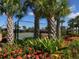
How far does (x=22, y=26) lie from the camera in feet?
85.6

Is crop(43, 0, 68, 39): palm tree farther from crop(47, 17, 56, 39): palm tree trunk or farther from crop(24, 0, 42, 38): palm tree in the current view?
crop(24, 0, 42, 38): palm tree

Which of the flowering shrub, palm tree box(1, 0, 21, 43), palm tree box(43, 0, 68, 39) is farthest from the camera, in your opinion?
palm tree box(1, 0, 21, 43)

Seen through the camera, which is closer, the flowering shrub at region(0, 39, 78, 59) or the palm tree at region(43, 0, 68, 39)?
the flowering shrub at region(0, 39, 78, 59)

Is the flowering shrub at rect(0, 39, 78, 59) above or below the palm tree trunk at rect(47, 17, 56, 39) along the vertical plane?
below

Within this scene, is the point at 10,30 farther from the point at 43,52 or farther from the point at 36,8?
the point at 43,52

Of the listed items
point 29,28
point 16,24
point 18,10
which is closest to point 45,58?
point 18,10

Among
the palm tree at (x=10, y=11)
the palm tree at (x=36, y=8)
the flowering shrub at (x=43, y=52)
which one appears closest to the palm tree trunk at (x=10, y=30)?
the palm tree at (x=10, y=11)

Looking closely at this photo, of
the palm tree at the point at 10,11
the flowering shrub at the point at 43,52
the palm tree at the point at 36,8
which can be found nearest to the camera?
the flowering shrub at the point at 43,52

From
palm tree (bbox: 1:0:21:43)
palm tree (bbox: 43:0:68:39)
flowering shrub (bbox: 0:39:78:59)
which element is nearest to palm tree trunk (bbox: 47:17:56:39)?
palm tree (bbox: 43:0:68:39)

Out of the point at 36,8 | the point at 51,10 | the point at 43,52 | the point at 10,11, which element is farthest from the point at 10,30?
the point at 43,52

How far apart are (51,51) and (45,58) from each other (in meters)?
1.25

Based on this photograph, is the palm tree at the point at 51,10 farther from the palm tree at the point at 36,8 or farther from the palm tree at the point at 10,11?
the palm tree at the point at 10,11

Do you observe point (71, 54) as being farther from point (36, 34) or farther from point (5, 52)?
point (36, 34)

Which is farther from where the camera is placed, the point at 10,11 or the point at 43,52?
the point at 10,11
